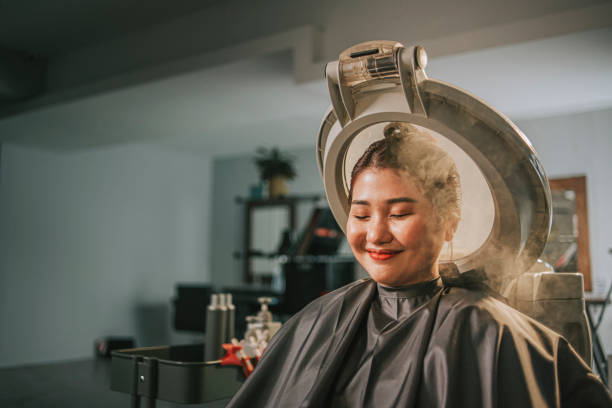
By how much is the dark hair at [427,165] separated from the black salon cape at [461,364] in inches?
6.4

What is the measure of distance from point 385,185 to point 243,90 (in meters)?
3.10

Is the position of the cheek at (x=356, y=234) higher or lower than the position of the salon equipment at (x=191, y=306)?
higher

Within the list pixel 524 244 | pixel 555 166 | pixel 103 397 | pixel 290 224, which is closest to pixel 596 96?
pixel 555 166

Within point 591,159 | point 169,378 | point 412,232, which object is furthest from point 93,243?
point 412,232

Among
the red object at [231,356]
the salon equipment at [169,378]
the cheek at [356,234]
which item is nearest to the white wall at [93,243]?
the salon equipment at [169,378]

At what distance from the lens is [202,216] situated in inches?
309

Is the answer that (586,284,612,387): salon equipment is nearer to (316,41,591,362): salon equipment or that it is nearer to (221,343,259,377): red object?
(316,41,591,362): salon equipment

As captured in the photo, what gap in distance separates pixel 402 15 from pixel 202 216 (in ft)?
17.7

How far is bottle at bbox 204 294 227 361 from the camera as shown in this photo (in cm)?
190

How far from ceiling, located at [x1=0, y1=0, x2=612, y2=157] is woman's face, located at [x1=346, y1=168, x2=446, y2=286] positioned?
2.09 m

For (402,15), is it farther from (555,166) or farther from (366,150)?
(555,166)

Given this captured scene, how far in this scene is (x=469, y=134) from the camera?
0.90 m

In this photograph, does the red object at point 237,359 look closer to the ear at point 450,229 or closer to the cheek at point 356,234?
the cheek at point 356,234

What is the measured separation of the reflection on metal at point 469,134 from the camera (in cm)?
90
